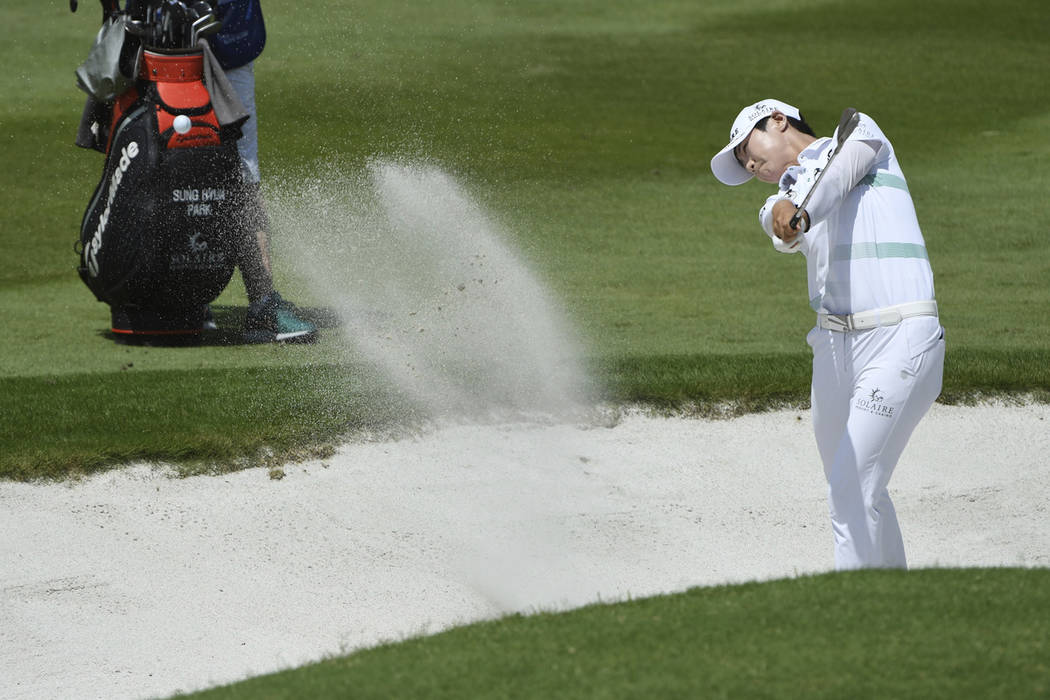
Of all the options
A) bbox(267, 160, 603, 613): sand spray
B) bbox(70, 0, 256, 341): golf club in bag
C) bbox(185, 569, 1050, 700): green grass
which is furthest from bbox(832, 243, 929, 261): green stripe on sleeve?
bbox(70, 0, 256, 341): golf club in bag

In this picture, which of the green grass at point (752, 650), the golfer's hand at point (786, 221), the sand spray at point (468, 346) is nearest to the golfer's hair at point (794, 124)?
the golfer's hand at point (786, 221)

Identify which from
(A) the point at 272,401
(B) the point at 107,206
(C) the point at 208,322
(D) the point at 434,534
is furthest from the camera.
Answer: (C) the point at 208,322

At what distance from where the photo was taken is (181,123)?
7625mm

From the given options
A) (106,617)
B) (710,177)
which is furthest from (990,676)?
(710,177)

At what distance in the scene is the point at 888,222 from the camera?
440cm

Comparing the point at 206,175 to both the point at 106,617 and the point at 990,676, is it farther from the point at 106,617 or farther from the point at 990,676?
the point at 990,676

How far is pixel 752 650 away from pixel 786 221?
4.47 feet

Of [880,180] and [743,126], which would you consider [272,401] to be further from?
[880,180]

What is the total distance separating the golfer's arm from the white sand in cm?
196

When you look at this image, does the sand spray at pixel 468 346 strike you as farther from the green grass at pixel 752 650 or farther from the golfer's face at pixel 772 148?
the golfer's face at pixel 772 148

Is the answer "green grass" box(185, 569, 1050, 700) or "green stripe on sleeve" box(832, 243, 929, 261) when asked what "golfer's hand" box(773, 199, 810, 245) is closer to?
"green stripe on sleeve" box(832, 243, 929, 261)

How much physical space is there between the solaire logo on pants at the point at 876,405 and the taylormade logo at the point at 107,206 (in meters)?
4.70

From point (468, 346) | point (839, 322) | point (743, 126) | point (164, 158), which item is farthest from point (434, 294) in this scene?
point (839, 322)

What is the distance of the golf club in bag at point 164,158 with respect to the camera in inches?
300
